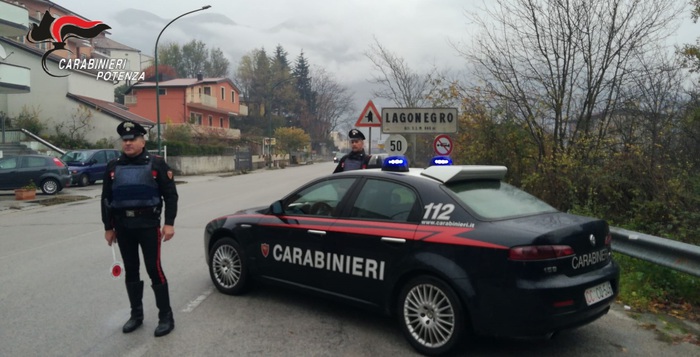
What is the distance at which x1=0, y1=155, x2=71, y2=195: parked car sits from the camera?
18797mm

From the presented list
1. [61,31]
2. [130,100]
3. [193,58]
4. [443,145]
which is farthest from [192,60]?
[443,145]

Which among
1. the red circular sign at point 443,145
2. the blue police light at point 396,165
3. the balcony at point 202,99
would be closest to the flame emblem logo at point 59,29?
the balcony at point 202,99

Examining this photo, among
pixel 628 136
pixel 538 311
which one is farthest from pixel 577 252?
pixel 628 136

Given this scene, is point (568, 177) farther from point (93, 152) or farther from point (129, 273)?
point (93, 152)

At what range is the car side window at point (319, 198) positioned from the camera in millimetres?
5078

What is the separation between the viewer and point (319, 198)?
5.25m

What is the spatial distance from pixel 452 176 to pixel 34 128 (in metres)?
33.1

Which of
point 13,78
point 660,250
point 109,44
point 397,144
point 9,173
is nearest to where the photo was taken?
point 660,250

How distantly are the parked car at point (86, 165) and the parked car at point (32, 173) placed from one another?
3484mm

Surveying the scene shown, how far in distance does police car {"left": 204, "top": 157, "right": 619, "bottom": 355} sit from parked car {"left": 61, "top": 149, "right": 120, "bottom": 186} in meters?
20.4

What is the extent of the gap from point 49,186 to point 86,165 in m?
4.37

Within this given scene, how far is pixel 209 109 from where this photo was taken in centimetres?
5612

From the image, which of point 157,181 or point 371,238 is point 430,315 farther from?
point 157,181

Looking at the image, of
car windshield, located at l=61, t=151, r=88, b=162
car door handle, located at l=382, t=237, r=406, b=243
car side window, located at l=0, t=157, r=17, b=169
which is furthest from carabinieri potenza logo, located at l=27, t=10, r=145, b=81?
car door handle, located at l=382, t=237, r=406, b=243
